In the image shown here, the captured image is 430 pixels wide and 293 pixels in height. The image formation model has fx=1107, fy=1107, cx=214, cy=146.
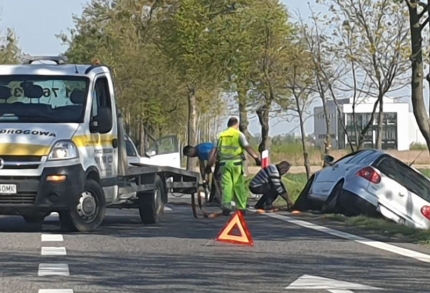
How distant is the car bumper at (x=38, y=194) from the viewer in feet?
49.7

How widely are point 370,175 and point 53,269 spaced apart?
26.7 feet

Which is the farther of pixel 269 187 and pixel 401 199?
pixel 269 187

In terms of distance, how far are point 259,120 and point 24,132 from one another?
849 inches

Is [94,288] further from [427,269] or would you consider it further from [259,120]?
[259,120]

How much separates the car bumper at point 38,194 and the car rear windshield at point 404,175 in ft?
18.4

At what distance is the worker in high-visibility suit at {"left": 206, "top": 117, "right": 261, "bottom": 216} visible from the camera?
1880 centimetres

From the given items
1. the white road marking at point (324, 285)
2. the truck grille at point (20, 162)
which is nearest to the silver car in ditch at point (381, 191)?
the truck grille at point (20, 162)

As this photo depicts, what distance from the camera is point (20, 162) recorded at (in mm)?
15180

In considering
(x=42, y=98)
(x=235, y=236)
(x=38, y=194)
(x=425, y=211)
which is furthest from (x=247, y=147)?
(x=235, y=236)

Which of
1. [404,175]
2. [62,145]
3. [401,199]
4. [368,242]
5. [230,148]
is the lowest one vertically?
[368,242]

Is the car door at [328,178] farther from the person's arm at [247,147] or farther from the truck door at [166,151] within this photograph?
the truck door at [166,151]

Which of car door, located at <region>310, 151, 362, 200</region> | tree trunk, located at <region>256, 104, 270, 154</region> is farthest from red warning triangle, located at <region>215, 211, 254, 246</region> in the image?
tree trunk, located at <region>256, 104, 270, 154</region>

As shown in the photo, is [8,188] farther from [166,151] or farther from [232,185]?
[166,151]

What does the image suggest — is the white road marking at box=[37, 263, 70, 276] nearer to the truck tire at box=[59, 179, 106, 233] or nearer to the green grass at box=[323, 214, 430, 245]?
the truck tire at box=[59, 179, 106, 233]
